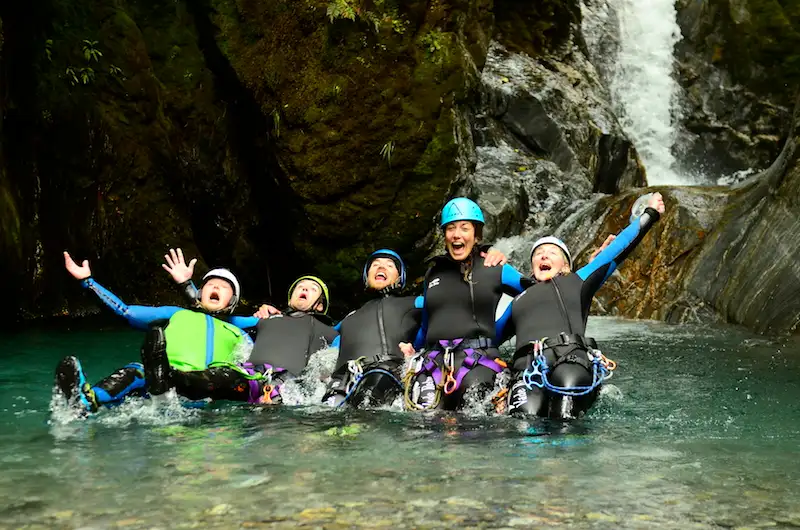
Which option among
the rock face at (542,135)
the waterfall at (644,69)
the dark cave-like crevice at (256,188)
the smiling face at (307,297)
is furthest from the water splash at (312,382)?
the waterfall at (644,69)

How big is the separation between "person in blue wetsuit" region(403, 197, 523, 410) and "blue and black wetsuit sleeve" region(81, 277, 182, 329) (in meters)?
2.18

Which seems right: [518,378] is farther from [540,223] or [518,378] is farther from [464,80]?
[540,223]

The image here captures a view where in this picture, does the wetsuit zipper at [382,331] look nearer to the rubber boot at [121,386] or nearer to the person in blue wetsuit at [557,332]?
the person in blue wetsuit at [557,332]

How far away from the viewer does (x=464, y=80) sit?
13.5 m

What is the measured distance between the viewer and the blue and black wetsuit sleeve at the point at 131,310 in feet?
23.2

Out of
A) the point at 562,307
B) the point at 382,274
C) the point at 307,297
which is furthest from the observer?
the point at 307,297

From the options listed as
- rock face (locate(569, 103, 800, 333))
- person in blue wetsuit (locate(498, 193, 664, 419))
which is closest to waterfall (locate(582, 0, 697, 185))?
rock face (locate(569, 103, 800, 333))

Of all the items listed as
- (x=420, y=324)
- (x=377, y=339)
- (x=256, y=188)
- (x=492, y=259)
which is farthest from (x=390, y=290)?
(x=256, y=188)

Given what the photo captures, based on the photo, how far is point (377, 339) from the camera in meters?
6.91

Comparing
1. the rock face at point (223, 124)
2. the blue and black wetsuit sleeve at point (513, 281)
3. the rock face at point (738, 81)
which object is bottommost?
the blue and black wetsuit sleeve at point (513, 281)

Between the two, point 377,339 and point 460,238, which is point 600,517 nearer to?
point 460,238

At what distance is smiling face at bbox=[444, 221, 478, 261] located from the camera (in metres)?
6.56

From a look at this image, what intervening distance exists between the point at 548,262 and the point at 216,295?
2841 mm

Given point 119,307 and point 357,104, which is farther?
point 357,104
